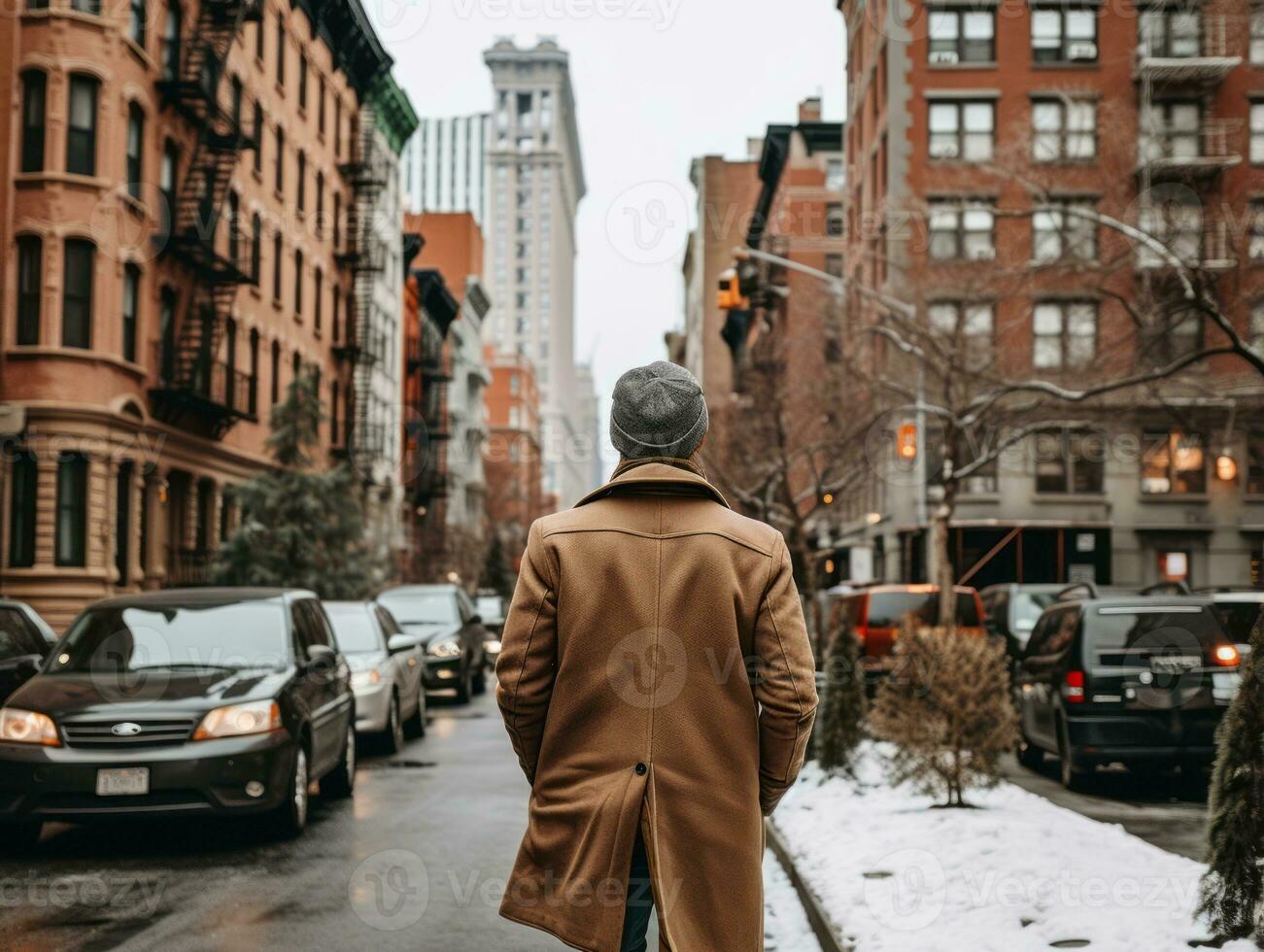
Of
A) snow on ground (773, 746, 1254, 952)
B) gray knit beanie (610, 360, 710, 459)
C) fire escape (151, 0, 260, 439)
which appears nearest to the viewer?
gray knit beanie (610, 360, 710, 459)

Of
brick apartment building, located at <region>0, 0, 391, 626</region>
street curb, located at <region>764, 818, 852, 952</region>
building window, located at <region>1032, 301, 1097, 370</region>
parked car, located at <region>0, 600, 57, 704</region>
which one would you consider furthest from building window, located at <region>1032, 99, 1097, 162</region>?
street curb, located at <region>764, 818, 852, 952</region>

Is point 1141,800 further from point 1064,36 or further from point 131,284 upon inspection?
point 1064,36

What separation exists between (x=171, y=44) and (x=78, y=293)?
708cm

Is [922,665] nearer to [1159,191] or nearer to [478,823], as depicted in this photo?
[478,823]

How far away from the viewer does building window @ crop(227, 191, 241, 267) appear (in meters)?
37.4

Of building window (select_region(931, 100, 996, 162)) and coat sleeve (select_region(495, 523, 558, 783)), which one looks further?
building window (select_region(931, 100, 996, 162))

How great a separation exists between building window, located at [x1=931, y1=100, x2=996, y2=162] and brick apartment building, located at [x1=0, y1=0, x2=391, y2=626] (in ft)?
61.5

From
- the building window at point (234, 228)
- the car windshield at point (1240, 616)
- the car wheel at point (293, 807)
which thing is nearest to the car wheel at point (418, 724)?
the car wheel at point (293, 807)

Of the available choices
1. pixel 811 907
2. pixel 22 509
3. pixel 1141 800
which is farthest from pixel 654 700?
pixel 22 509

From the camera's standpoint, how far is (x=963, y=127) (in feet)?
142

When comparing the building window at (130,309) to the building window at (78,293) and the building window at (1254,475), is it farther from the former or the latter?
the building window at (1254,475)

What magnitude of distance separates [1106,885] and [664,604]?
171 inches

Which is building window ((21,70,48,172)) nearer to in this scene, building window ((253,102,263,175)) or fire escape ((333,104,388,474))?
building window ((253,102,263,175))

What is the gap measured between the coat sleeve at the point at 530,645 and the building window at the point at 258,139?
36.9 meters
